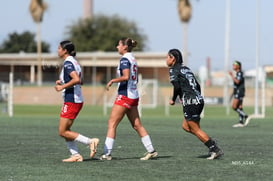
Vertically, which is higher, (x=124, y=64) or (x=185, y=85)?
(x=124, y=64)

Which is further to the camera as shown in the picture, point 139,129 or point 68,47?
point 139,129

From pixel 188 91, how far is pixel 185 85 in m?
0.12

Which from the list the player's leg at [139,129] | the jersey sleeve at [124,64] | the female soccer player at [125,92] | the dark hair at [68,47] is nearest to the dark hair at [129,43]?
the female soccer player at [125,92]

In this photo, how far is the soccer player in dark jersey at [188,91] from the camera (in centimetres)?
1382

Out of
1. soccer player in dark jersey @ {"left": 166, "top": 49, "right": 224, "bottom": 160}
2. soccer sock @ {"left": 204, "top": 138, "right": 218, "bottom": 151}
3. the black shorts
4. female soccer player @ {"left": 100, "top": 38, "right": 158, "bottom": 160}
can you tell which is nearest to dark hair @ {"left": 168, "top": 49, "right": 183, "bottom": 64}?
soccer player in dark jersey @ {"left": 166, "top": 49, "right": 224, "bottom": 160}

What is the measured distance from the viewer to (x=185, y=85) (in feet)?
45.6

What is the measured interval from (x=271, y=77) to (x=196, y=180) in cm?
6095

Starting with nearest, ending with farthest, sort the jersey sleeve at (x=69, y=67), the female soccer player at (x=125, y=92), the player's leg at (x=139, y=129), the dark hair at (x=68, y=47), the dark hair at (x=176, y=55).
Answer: the jersey sleeve at (x=69, y=67) < the dark hair at (x=68, y=47) < the female soccer player at (x=125, y=92) < the player's leg at (x=139, y=129) < the dark hair at (x=176, y=55)

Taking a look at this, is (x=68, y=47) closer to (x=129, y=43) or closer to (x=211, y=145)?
(x=129, y=43)

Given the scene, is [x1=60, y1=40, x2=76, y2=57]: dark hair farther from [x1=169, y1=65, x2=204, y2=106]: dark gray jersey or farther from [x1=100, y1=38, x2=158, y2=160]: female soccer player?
[x1=169, y1=65, x2=204, y2=106]: dark gray jersey

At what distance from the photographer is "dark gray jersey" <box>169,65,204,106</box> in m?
13.8

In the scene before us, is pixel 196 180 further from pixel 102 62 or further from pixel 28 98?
pixel 102 62

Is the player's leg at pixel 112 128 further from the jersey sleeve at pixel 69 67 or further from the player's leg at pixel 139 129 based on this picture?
the jersey sleeve at pixel 69 67

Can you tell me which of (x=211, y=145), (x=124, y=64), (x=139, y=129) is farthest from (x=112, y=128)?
(x=211, y=145)
